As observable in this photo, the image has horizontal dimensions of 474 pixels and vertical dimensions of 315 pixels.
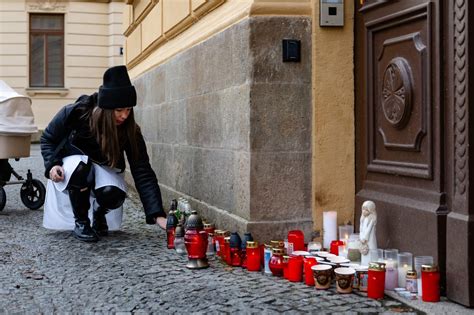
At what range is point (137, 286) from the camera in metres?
3.88

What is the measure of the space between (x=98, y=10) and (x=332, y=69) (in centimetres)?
2010

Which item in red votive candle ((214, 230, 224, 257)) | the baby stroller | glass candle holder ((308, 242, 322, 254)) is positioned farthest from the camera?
the baby stroller

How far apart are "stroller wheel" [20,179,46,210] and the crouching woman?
2.08 metres

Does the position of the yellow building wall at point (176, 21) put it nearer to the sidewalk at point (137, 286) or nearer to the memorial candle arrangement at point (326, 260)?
the memorial candle arrangement at point (326, 260)

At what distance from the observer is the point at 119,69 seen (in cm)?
509

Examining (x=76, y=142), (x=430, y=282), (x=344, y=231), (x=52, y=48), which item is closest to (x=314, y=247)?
(x=344, y=231)

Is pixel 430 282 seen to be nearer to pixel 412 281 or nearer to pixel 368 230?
pixel 412 281

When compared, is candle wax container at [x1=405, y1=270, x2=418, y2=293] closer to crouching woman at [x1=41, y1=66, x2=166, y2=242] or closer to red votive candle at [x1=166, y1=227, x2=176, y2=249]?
red votive candle at [x1=166, y1=227, x2=176, y2=249]

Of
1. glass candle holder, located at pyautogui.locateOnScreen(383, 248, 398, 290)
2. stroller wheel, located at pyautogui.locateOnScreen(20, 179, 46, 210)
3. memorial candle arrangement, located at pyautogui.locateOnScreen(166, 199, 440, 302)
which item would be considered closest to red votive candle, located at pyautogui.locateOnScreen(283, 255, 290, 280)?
memorial candle arrangement, located at pyautogui.locateOnScreen(166, 199, 440, 302)

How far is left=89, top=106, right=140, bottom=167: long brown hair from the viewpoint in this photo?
17.1 ft

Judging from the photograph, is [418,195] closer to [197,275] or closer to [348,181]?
[348,181]

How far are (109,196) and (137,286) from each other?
1592 mm

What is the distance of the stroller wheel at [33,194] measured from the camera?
24.7ft

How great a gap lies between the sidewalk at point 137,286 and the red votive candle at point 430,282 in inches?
3.4
